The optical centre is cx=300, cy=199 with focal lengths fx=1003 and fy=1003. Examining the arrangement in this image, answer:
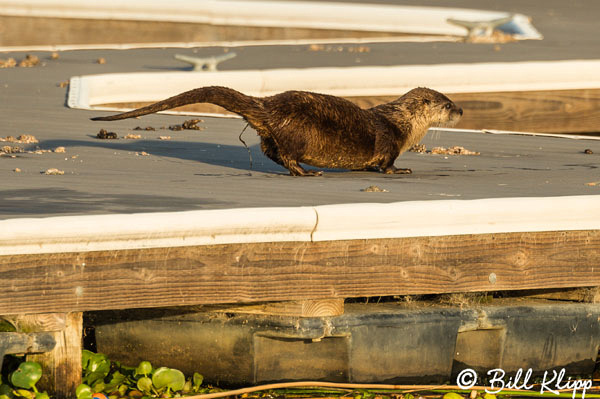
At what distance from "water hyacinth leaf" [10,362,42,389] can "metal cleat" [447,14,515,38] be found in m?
10.4

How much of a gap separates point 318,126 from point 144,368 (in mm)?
1956

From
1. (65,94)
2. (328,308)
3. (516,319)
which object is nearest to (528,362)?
(516,319)

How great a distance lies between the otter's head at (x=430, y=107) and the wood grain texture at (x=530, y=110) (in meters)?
3.37

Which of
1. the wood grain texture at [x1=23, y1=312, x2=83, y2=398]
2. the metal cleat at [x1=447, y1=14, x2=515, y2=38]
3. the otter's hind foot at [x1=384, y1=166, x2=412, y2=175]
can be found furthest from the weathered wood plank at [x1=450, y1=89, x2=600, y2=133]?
the wood grain texture at [x1=23, y1=312, x2=83, y2=398]

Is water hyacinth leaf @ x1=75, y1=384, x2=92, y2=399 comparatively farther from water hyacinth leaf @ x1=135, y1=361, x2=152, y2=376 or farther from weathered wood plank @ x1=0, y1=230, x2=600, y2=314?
weathered wood plank @ x1=0, y1=230, x2=600, y2=314

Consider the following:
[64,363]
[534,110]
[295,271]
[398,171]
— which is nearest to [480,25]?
[534,110]

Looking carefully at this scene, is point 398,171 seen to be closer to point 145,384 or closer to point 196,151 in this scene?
point 196,151

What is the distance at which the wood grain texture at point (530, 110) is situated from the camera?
1046 centimetres

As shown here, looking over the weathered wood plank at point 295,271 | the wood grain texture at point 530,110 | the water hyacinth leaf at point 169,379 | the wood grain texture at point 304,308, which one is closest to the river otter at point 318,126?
the wood grain texture at point 304,308

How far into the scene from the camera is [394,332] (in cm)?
518

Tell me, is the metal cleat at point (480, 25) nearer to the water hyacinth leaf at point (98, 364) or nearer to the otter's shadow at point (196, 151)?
the otter's shadow at point (196, 151)

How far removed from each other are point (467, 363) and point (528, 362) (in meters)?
0.33

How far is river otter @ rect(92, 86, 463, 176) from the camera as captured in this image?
5.99m

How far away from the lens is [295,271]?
4719mm
